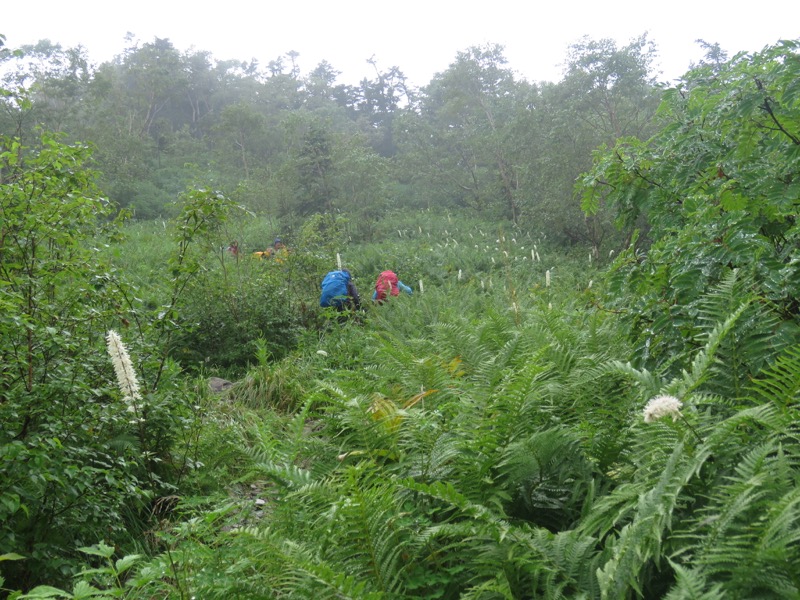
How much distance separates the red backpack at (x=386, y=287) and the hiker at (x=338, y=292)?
480mm

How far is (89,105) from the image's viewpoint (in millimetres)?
32094

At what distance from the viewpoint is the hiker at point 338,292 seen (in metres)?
9.34

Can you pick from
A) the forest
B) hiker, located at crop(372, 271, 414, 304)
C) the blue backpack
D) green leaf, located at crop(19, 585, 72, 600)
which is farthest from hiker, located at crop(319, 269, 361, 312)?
green leaf, located at crop(19, 585, 72, 600)

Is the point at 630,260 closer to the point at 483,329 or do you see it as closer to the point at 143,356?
the point at 483,329

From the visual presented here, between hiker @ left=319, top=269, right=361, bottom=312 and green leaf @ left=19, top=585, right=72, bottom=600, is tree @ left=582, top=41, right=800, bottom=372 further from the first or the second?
hiker @ left=319, top=269, right=361, bottom=312

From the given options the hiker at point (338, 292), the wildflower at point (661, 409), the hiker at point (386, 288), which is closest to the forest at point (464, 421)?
the wildflower at point (661, 409)

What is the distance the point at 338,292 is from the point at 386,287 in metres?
0.93

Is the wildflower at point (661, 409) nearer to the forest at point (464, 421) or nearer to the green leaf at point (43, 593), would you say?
the forest at point (464, 421)

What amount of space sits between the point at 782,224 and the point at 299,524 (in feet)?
8.60

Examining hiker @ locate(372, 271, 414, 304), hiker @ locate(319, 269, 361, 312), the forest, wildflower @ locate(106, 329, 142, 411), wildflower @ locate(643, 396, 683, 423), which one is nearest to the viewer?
wildflower @ locate(643, 396, 683, 423)

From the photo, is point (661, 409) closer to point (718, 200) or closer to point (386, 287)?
point (718, 200)

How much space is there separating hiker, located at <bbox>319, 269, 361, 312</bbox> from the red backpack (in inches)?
18.9

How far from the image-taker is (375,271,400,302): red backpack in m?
9.85

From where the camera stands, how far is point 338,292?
940cm
